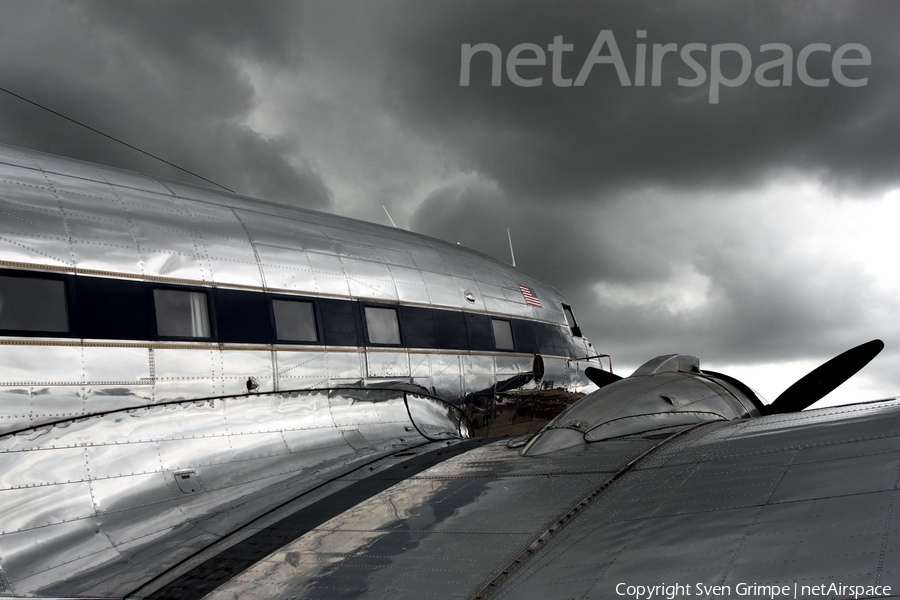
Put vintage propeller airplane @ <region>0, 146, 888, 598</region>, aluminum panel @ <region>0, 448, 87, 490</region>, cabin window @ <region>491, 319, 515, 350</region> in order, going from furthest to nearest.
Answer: cabin window @ <region>491, 319, 515, 350</region>, aluminum panel @ <region>0, 448, 87, 490</region>, vintage propeller airplane @ <region>0, 146, 888, 598</region>

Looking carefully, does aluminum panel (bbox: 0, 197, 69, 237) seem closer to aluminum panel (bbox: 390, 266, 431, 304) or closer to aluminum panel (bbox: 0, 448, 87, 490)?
aluminum panel (bbox: 0, 448, 87, 490)

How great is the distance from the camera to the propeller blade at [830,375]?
26.2 feet

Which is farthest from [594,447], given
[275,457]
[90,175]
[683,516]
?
[90,175]

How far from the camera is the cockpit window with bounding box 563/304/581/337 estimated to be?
13.9 meters

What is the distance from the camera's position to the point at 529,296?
491 inches

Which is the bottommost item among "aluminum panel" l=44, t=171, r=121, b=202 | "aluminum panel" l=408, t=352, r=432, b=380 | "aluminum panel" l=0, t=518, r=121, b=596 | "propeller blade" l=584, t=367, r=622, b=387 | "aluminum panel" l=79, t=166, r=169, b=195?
"aluminum panel" l=0, t=518, r=121, b=596

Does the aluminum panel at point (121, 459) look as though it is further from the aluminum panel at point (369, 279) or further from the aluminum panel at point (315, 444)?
the aluminum panel at point (369, 279)

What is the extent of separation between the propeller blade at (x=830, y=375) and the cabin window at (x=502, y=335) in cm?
420

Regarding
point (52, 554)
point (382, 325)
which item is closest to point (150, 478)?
point (52, 554)

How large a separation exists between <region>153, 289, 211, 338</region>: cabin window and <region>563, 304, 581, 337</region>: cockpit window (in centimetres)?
848

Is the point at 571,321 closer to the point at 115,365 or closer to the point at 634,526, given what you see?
the point at 115,365

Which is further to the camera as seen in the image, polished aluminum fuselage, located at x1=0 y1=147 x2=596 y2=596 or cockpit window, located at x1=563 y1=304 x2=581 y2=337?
cockpit window, located at x1=563 y1=304 x2=581 y2=337

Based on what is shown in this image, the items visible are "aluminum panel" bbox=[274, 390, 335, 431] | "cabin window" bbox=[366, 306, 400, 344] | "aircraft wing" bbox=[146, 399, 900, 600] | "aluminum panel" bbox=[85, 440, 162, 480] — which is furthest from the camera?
"cabin window" bbox=[366, 306, 400, 344]

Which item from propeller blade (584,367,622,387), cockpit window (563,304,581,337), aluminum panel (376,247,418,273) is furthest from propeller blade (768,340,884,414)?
cockpit window (563,304,581,337)
